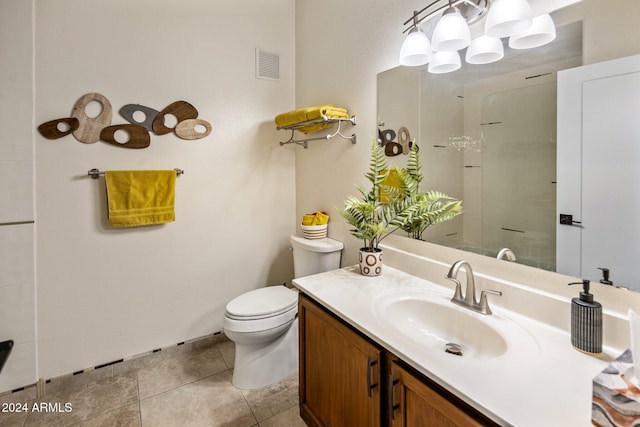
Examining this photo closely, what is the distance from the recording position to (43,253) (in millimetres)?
1768

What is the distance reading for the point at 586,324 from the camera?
0.86 m

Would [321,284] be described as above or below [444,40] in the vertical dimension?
below

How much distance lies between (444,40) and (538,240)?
85 centimetres

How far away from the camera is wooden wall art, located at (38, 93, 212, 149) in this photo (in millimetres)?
1779

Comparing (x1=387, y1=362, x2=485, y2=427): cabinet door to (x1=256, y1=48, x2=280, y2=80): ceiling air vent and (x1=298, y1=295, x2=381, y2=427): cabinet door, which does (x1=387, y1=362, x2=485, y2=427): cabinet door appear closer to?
(x1=298, y1=295, x2=381, y2=427): cabinet door

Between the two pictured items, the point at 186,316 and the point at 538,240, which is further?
the point at 186,316

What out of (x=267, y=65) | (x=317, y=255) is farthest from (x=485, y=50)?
(x=267, y=65)

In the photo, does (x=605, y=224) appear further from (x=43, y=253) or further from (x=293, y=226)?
(x=43, y=253)

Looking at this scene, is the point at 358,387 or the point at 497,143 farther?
the point at 497,143

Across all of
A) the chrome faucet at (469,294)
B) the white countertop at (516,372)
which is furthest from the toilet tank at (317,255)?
the chrome faucet at (469,294)

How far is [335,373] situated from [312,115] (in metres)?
1.39

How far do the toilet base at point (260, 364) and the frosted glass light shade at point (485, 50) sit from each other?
1747 mm

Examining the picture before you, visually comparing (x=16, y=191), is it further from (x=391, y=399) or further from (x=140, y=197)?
(x=391, y=399)

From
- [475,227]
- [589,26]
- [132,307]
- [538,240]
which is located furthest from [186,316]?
[589,26]
